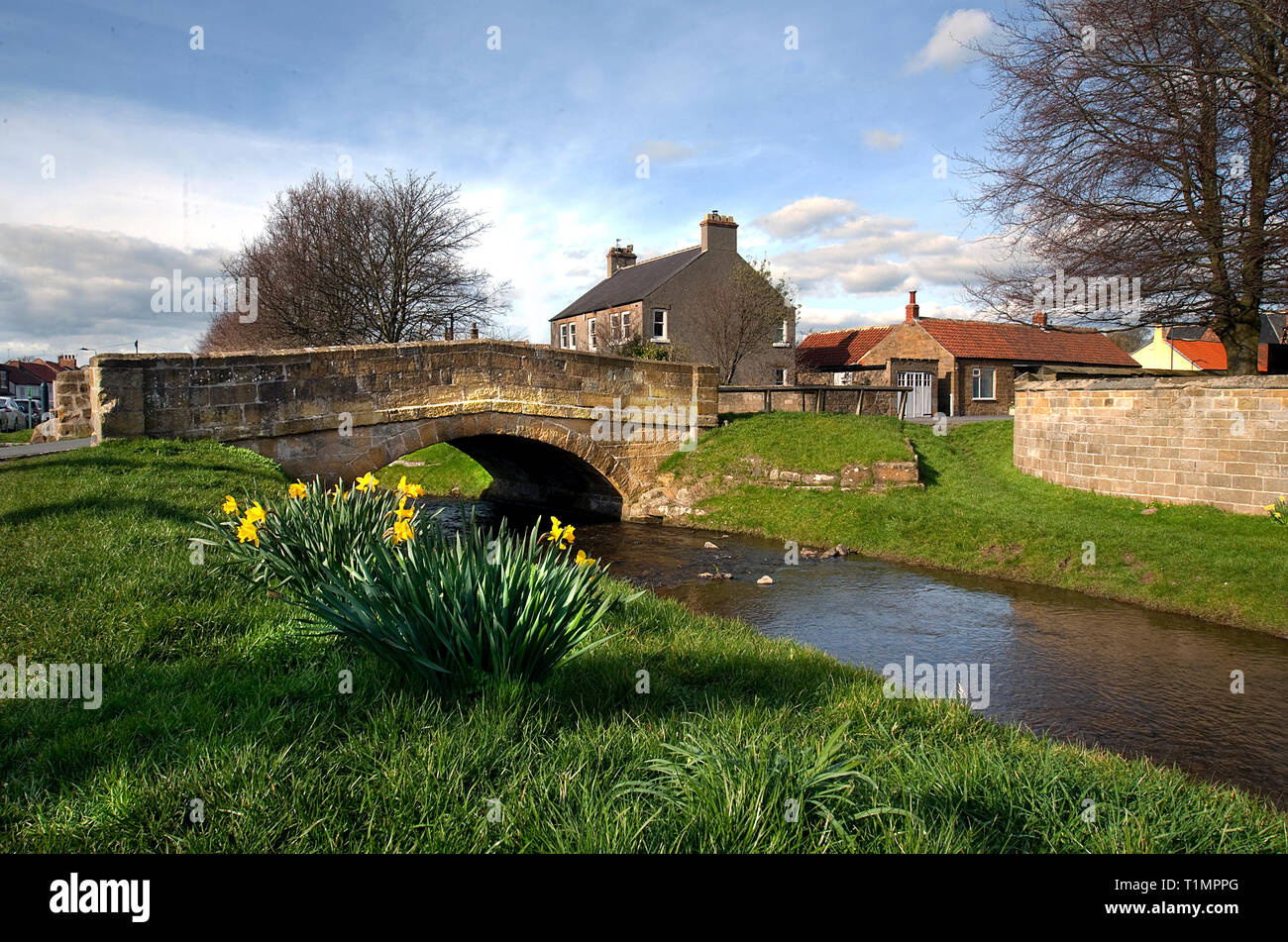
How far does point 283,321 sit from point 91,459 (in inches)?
875

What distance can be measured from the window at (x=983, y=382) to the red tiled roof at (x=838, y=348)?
15.3 feet

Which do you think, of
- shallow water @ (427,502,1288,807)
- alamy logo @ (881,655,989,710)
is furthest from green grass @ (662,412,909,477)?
alamy logo @ (881,655,989,710)

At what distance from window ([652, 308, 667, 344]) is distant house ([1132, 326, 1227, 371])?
3029cm

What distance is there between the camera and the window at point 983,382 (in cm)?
3744

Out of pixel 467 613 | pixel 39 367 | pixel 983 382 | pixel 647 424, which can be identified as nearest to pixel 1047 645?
pixel 467 613

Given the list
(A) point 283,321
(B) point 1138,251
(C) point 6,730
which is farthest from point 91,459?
(A) point 283,321

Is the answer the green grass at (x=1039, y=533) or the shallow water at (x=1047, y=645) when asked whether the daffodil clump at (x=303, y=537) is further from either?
the green grass at (x=1039, y=533)

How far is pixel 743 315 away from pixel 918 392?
854 cm

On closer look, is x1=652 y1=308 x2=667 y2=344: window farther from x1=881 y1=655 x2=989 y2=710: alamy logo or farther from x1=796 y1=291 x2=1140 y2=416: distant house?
x1=881 y1=655 x2=989 y2=710: alamy logo

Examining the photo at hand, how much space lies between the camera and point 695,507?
1738 cm

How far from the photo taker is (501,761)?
3.46m

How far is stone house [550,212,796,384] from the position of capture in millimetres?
37625

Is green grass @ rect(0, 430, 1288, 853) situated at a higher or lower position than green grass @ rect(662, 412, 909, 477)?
lower
